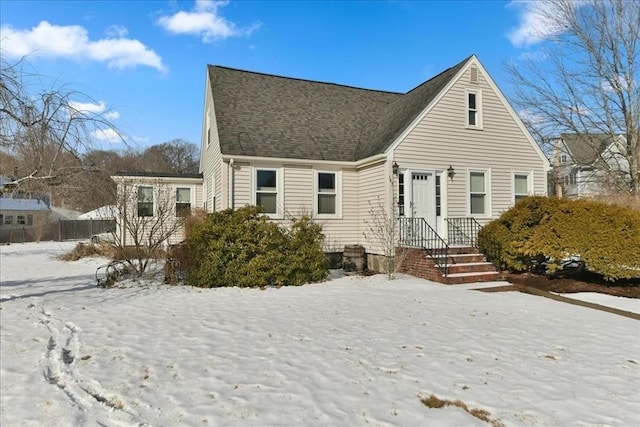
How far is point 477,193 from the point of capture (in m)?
13.1

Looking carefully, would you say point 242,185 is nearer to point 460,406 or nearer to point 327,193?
point 327,193

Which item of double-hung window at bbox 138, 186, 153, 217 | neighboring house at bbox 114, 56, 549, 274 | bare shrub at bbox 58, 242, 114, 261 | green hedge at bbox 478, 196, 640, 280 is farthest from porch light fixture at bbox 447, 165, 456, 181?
bare shrub at bbox 58, 242, 114, 261

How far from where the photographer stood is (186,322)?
20.6ft

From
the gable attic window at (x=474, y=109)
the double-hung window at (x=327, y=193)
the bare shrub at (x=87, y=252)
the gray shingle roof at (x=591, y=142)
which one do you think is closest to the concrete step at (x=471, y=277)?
the double-hung window at (x=327, y=193)

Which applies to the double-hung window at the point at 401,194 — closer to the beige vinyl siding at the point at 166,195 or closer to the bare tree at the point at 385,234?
the bare tree at the point at 385,234

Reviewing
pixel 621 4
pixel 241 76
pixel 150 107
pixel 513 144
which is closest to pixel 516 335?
pixel 150 107

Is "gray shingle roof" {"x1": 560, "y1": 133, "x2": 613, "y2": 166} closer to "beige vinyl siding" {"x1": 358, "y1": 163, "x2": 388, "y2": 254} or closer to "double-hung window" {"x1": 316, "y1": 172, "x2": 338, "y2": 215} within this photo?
"beige vinyl siding" {"x1": 358, "y1": 163, "x2": 388, "y2": 254}

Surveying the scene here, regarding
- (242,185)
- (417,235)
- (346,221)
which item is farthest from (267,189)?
(417,235)

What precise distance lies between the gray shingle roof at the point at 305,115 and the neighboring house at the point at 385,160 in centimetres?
6

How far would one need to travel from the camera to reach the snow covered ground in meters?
3.39

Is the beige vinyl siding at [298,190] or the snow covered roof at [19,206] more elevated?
the snow covered roof at [19,206]

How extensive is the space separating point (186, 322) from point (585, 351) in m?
5.83

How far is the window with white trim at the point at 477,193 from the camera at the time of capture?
Result: 13070mm

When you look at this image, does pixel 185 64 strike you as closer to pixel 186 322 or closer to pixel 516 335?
pixel 186 322
